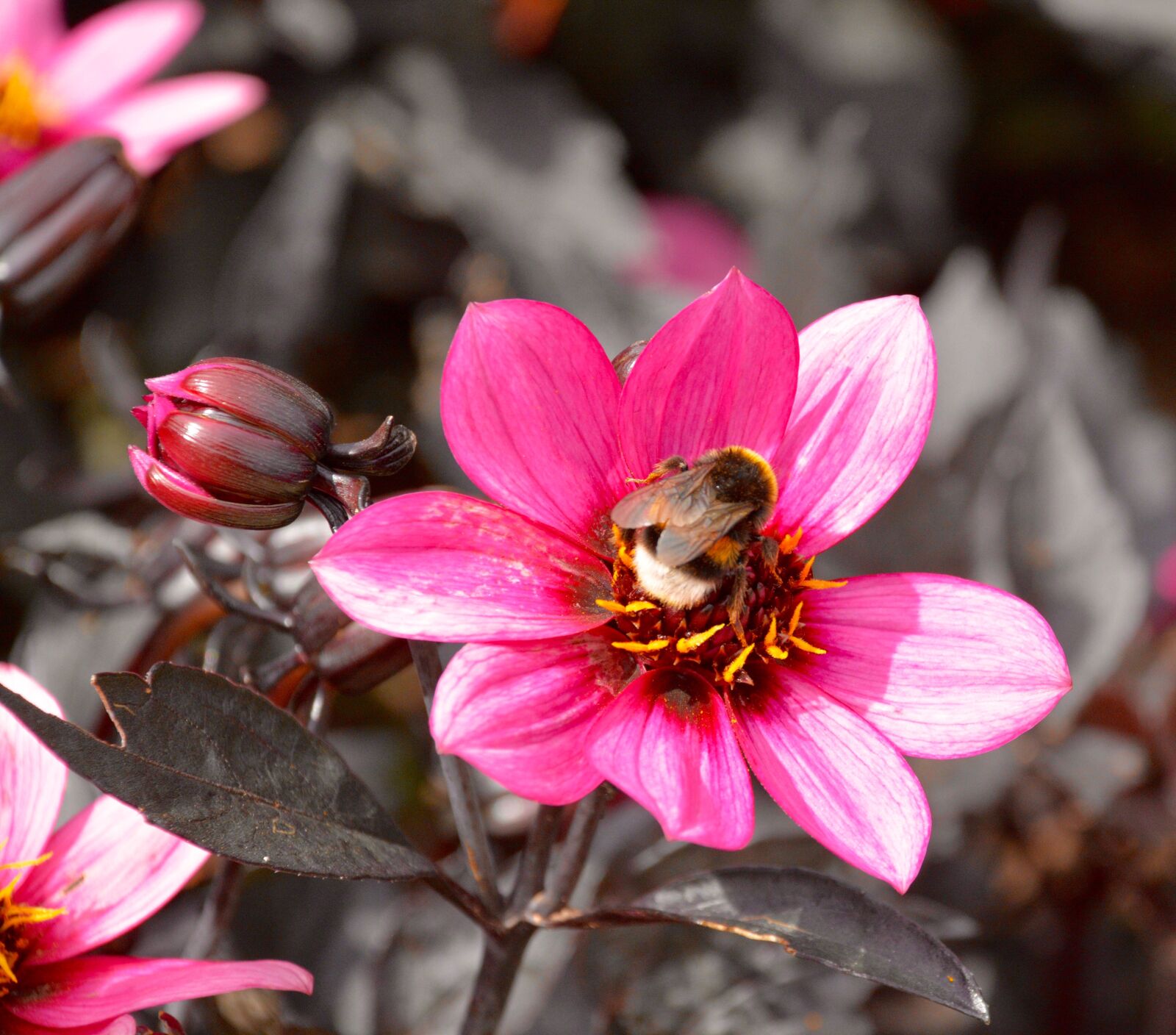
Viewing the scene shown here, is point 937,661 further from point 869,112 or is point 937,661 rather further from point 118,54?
point 869,112

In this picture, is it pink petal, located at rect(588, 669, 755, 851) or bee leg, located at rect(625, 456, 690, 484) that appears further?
bee leg, located at rect(625, 456, 690, 484)

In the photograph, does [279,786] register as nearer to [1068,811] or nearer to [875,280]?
[1068,811]

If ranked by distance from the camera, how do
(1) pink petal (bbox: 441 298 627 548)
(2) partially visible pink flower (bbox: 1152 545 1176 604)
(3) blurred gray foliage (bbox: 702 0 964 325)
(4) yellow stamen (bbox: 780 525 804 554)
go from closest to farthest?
1. (1) pink petal (bbox: 441 298 627 548)
2. (4) yellow stamen (bbox: 780 525 804 554)
3. (2) partially visible pink flower (bbox: 1152 545 1176 604)
4. (3) blurred gray foliage (bbox: 702 0 964 325)

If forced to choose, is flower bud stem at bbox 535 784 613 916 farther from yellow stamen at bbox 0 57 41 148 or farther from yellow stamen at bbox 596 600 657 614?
yellow stamen at bbox 0 57 41 148

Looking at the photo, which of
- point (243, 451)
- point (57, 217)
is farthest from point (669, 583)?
point (57, 217)

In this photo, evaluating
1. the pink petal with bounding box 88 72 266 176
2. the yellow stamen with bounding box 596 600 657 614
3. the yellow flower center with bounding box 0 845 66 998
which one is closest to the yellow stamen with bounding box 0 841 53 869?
the yellow flower center with bounding box 0 845 66 998

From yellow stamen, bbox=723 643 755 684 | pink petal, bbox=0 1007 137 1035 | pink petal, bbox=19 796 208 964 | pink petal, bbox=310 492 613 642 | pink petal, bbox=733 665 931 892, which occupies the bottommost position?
pink petal, bbox=0 1007 137 1035

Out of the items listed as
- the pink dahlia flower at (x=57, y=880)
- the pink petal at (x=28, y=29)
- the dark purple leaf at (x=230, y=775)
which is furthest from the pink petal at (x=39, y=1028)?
the pink petal at (x=28, y=29)
